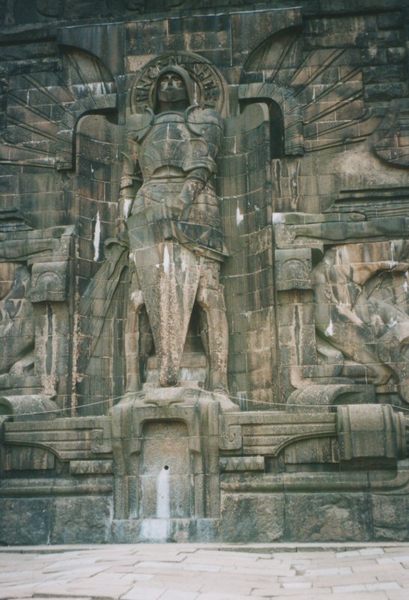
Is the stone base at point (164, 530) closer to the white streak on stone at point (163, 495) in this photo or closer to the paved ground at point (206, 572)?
the white streak on stone at point (163, 495)

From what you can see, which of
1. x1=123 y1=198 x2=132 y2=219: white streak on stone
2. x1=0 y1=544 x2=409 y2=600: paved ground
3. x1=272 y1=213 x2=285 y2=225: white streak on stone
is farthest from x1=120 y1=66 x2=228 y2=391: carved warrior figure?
x1=0 y1=544 x2=409 y2=600: paved ground

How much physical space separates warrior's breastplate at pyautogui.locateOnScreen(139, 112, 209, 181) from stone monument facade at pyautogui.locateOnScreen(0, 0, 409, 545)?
38 millimetres

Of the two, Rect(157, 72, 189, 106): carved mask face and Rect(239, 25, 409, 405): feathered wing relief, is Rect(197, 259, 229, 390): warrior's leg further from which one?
Rect(157, 72, 189, 106): carved mask face

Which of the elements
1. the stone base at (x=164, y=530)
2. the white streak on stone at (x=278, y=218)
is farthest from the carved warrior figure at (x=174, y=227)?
the stone base at (x=164, y=530)

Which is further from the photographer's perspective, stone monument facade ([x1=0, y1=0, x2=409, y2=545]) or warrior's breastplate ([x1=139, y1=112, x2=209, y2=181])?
warrior's breastplate ([x1=139, y1=112, x2=209, y2=181])

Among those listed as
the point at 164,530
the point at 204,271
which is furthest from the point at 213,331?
the point at 164,530

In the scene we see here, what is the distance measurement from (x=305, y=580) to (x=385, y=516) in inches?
131

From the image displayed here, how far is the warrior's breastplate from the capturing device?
49.0ft

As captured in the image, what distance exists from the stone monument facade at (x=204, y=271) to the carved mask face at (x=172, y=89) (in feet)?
0.13

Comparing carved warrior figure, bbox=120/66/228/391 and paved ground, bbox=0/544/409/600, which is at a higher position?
carved warrior figure, bbox=120/66/228/391

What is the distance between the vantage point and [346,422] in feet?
41.2

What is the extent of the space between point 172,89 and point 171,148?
4.19ft

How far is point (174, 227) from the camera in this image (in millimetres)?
14227

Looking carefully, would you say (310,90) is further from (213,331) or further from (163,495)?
(163,495)
